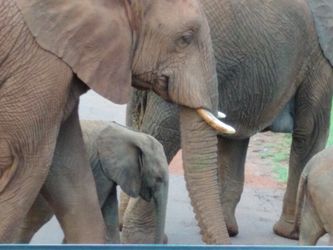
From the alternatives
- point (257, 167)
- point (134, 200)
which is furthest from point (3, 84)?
point (257, 167)

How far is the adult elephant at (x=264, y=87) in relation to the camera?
5.55 meters

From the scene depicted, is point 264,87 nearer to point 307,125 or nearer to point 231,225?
point 307,125

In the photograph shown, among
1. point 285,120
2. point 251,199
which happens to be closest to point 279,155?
point 251,199

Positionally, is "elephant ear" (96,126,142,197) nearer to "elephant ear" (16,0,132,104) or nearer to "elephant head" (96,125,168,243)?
"elephant head" (96,125,168,243)

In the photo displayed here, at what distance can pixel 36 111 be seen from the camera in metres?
4.19

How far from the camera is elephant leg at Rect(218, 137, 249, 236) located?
6.27 metres

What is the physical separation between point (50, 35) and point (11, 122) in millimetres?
308

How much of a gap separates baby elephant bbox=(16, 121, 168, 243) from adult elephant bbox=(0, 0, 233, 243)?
0.57 m

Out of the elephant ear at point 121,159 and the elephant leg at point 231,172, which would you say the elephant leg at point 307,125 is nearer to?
the elephant leg at point 231,172

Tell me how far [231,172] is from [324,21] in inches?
35.4

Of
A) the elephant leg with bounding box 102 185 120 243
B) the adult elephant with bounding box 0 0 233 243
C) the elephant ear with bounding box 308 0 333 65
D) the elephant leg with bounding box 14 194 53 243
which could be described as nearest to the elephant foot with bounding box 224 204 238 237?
the elephant ear with bounding box 308 0 333 65

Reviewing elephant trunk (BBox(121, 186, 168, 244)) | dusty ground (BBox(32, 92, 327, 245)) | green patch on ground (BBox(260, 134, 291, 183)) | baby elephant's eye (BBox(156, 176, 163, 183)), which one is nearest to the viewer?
baby elephant's eye (BBox(156, 176, 163, 183))

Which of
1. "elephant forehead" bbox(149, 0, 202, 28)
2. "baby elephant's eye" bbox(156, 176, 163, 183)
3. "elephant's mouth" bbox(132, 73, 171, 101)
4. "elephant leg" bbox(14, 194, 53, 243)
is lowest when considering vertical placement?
"elephant leg" bbox(14, 194, 53, 243)

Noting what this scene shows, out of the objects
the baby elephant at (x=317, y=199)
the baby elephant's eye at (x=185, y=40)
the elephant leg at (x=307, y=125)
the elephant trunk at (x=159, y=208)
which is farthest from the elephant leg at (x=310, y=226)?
the baby elephant's eye at (x=185, y=40)
